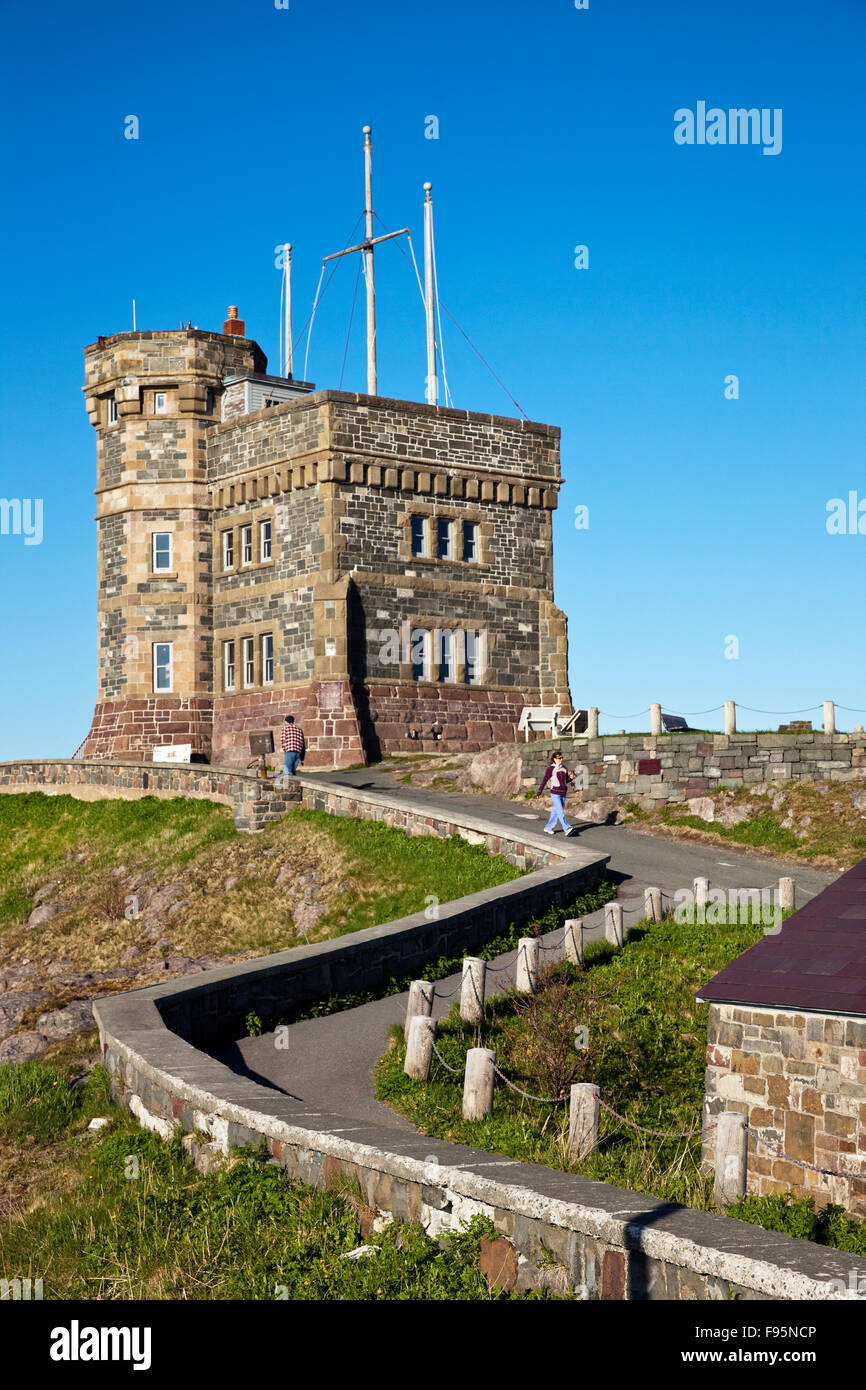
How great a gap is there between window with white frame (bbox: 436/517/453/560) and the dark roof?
26.0m

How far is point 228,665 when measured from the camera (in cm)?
4119

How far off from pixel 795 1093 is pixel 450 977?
5.95m

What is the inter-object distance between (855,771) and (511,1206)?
870 inches

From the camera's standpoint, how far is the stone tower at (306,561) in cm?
3769

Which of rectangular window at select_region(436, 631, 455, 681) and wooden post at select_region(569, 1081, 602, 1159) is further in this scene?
rectangular window at select_region(436, 631, 455, 681)

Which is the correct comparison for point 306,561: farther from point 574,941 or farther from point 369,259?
point 574,941

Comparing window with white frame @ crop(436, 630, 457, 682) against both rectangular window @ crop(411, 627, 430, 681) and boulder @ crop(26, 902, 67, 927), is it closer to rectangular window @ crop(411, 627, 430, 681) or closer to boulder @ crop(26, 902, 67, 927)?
rectangular window @ crop(411, 627, 430, 681)

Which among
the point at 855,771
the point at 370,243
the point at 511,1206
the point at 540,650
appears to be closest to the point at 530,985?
the point at 511,1206

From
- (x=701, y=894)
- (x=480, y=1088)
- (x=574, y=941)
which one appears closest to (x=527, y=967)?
(x=574, y=941)

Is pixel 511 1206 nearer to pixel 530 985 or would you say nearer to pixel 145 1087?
pixel 145 1087

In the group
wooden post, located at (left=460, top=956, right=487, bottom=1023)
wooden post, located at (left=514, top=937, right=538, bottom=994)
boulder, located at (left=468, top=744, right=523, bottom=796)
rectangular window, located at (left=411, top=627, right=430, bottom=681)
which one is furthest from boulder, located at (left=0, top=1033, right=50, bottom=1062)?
rectangular window, located at (left=411, top=627, right=430, bottom=681)

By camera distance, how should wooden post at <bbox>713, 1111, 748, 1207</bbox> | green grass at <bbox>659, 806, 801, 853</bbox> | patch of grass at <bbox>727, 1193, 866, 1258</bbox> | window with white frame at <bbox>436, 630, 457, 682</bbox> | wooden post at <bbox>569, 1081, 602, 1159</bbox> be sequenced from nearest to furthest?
wooden post at <bbox>713, 1111, 748, 1207</bbox>, patch of grass at <bbox>727, 1193, 866, 1258</bbox>, wooden post at <bbox>569, 1081, 602, 1159</bbox>, green grass at <bbox>659, 806, 801, 853</bbox>, window with white frame at <bbox>436, 630, 457, 682</bbox>

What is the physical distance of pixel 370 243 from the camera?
43.1m

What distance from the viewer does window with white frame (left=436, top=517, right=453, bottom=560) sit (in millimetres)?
39875
